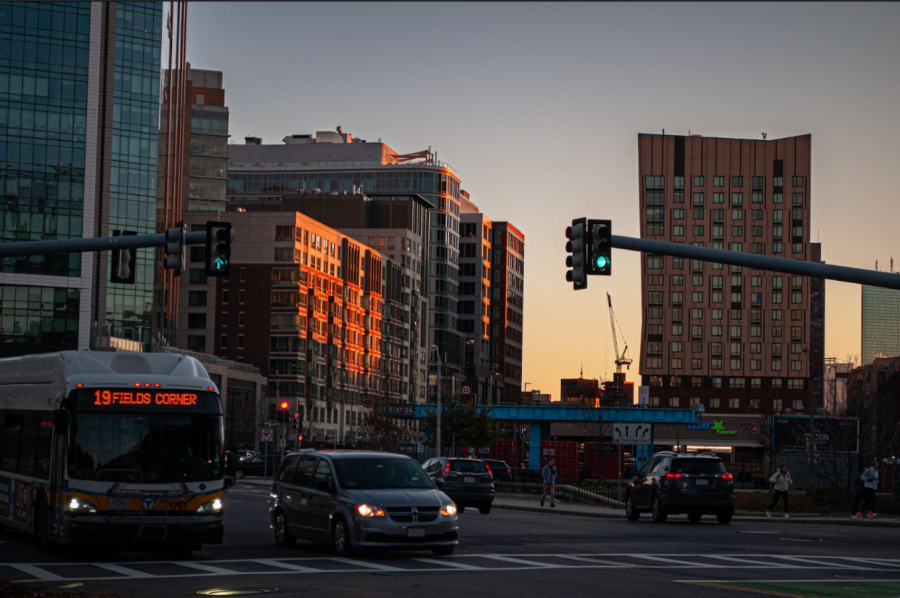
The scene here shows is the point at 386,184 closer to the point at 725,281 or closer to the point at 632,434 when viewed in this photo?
the point at 725,281

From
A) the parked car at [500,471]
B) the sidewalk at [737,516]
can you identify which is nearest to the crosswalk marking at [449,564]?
the sidewalk at [737,516]

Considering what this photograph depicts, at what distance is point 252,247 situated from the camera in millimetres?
139500

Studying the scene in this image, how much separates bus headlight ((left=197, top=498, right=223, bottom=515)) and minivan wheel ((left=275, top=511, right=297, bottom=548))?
2334 mm

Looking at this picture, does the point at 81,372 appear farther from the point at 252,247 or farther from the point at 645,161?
the point at 645,161

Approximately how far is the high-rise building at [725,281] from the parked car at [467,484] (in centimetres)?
13289

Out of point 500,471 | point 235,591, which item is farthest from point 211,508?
point 500,471

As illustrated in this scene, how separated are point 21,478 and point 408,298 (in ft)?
489

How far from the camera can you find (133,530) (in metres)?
20.6

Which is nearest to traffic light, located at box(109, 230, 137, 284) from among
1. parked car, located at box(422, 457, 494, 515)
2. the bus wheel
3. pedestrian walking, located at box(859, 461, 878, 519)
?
the bus wheel

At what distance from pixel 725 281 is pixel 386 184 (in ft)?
153

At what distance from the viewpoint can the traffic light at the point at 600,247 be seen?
23953 mm

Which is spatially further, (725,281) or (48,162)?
(725,281)

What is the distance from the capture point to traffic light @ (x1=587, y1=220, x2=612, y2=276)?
943 inches

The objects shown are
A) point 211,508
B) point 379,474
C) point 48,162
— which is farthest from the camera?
point 48,162
